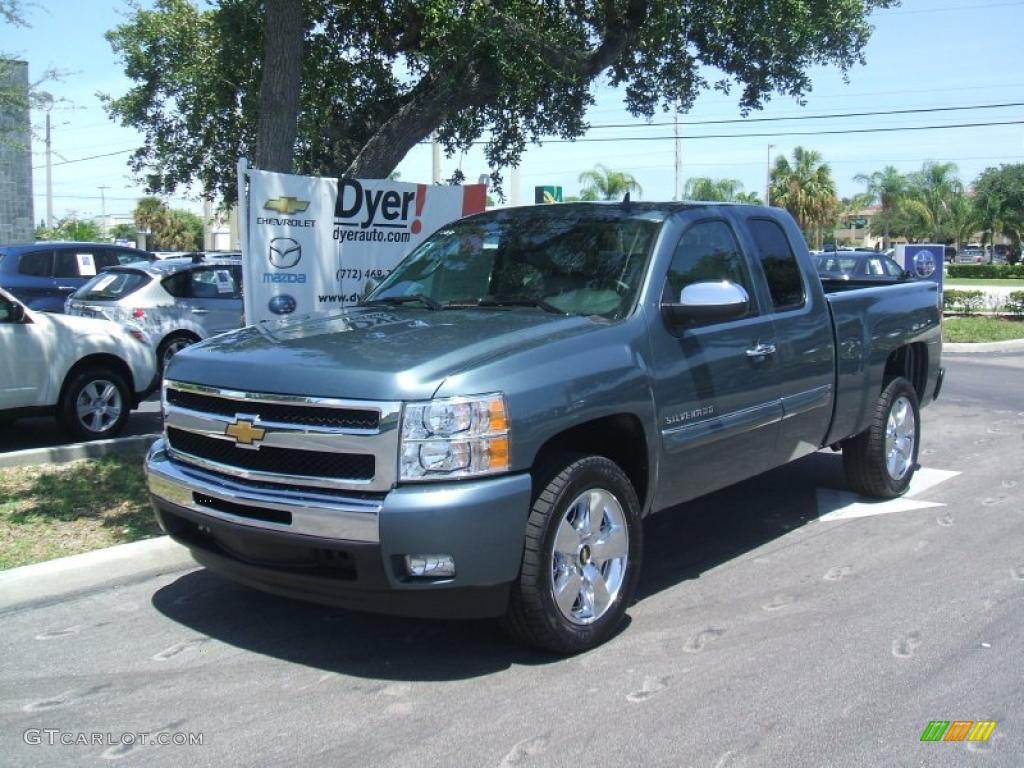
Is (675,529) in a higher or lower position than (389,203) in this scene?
lower

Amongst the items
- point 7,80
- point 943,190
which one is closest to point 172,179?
point 7,80

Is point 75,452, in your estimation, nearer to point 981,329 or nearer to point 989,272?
point 981,329

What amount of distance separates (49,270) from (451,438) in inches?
582

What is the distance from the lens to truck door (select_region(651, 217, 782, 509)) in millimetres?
4840

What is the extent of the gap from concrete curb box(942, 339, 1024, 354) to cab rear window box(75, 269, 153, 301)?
13643 mm

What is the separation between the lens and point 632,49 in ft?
32.6

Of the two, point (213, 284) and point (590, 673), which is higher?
point (213, 284)

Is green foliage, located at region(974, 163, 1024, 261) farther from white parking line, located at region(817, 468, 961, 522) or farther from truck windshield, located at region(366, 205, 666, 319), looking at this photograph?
truck windshield, located at region(366, 205, 666, 319)

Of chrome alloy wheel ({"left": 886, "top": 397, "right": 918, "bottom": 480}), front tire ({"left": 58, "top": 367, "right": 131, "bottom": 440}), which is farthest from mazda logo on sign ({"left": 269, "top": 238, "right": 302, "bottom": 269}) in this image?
chrome alloy wheel ({"left": 886, "top": 397, "right": 918, "bottom": 480})

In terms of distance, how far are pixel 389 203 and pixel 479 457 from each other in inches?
201

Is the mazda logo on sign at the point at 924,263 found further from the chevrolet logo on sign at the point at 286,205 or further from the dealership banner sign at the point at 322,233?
the chevrolet logo on sign at the point at 286,205

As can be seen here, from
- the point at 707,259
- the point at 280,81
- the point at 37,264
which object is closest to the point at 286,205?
the point at 280,81

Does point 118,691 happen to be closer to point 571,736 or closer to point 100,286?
point 571,736

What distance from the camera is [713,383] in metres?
5.08
